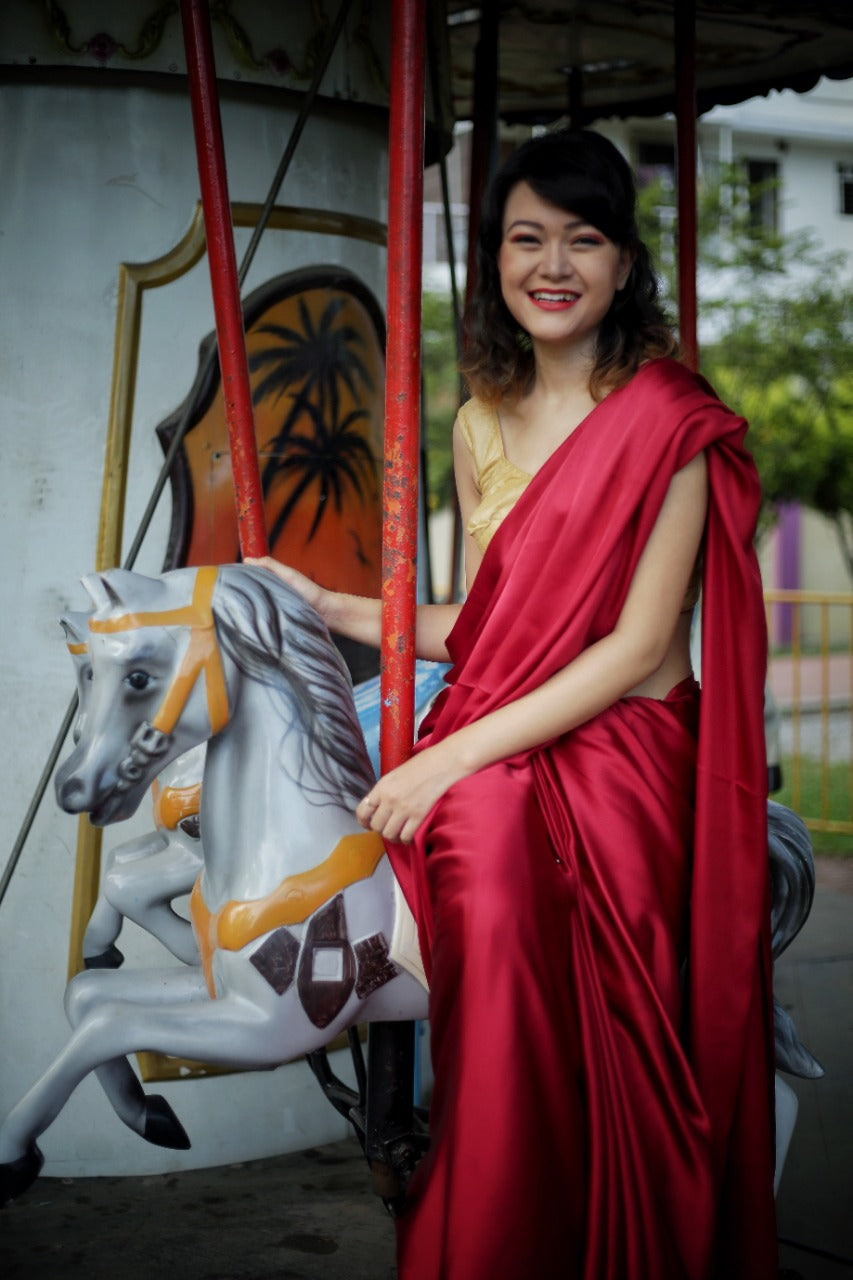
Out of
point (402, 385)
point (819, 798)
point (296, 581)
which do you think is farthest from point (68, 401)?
point (819, 798)

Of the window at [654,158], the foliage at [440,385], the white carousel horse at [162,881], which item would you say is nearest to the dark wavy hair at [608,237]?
the white carousel horse at [162,881]

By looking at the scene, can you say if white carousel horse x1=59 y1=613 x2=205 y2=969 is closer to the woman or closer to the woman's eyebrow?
the woman

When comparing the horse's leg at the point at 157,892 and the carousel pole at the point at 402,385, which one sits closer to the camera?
the carousel pole at the point at 402,385

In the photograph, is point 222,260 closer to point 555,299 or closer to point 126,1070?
point 555,299

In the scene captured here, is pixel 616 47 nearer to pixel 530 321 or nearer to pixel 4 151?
pixel 4 151

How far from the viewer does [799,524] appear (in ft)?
68.6

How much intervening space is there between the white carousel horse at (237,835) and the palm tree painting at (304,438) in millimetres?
1559

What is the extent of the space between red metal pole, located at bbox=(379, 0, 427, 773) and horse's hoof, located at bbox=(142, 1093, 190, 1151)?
0.67 metres

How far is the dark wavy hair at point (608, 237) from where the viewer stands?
7.48 feet

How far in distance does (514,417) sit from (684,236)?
0.93 metres

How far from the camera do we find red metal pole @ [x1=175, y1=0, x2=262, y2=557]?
246cm

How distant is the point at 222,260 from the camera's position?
2475mm

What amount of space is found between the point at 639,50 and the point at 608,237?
2839 mm

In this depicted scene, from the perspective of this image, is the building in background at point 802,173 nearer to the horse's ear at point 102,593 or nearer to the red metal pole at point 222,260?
the red metal pole at point 222,260
